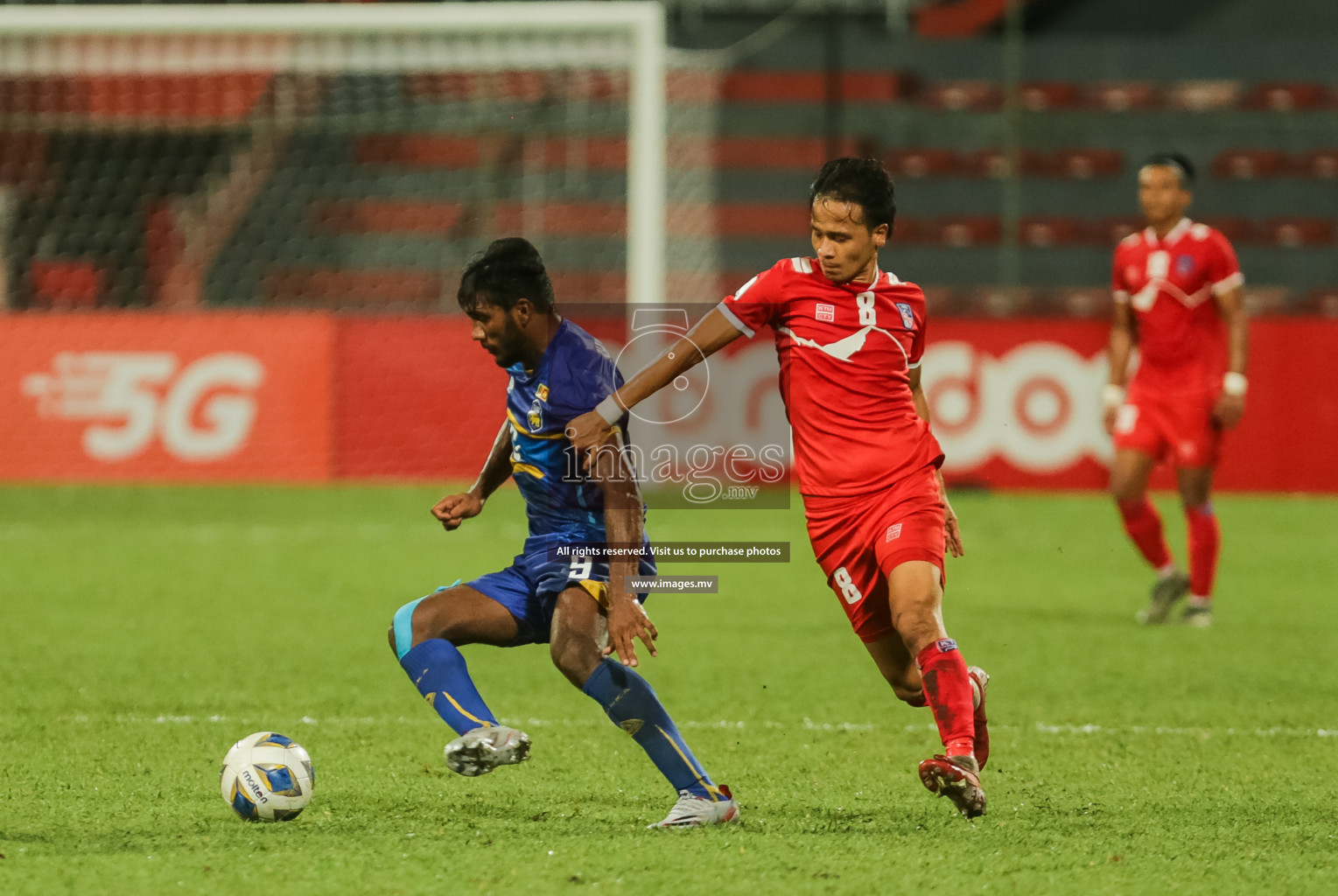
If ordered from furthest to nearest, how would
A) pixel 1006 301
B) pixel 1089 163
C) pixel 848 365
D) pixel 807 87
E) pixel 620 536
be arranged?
pixel 1089 163 → pixel 807 87 → pixel 1006 301 → pixel 848 365 → pixel 620 536

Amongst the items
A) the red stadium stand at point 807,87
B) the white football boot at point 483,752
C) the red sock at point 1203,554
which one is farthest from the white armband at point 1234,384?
the red stadium stand at point 807,87

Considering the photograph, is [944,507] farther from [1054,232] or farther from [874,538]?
[1054,232]

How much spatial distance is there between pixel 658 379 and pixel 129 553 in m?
6.68

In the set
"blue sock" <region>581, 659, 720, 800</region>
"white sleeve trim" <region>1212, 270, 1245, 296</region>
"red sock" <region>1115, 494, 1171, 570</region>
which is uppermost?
"white sleeve trim" <region>1212, 270, 1245, 296</region>

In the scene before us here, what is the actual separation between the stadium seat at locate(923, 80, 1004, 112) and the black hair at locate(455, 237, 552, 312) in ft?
45.0

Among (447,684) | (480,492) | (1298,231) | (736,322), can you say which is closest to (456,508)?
(480,492)

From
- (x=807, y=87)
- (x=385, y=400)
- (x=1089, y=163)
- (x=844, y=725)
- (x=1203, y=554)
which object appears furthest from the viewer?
(x=1089, y=163)

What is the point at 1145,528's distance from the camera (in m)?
8.15

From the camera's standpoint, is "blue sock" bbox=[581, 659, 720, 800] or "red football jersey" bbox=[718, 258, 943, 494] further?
"red football jersey" bbox=[718, 258, 943, 494]

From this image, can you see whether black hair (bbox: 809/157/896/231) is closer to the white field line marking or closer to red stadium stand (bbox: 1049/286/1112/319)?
the white field line marking

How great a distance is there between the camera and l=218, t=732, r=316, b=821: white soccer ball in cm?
411

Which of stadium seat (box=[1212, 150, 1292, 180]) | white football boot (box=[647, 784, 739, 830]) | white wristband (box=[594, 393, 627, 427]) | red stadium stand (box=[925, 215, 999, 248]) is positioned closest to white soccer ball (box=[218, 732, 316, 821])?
white football boot (box=[647, 784, 739, 830])

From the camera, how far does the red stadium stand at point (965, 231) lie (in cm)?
1688

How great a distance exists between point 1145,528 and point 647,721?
461 cm
